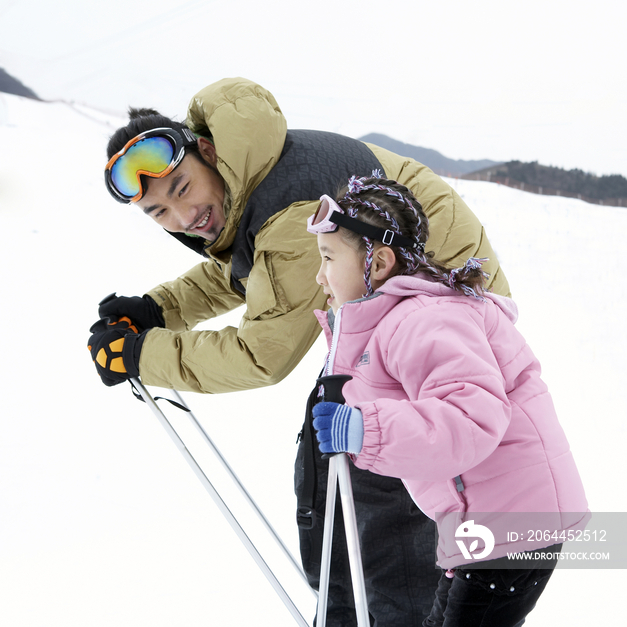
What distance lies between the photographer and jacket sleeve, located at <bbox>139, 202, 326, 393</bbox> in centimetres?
121

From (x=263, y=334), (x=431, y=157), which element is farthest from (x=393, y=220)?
(x=431, y=157)

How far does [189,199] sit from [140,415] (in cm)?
173

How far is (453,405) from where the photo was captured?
758mm

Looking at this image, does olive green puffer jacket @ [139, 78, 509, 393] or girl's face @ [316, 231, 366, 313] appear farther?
olive green puffer jacket @ [139, 78, 509, 393]

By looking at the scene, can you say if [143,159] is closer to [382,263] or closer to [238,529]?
[382,263]

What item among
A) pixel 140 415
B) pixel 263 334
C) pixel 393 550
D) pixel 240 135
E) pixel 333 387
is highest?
pixel 240 135

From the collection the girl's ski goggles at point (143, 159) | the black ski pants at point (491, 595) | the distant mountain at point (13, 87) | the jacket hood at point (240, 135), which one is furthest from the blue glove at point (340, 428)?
the distant mountain at point (13, 87)

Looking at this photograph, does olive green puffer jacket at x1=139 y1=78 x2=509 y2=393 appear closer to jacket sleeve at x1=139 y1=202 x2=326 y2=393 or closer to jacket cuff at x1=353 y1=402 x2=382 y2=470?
jacket sleeve at x1=139 y1=202 x2=326 y2=393

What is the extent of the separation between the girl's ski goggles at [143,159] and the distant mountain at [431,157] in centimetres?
377

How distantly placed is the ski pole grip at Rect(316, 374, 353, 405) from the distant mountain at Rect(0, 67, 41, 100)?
4.91 meters

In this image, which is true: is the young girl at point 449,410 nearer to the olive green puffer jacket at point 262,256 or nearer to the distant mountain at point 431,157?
the olive green puffer jacket at point 262,256

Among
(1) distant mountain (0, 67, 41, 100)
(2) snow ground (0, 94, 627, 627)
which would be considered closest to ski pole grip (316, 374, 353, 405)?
(2) snow ground (0, 94, 627, 627)

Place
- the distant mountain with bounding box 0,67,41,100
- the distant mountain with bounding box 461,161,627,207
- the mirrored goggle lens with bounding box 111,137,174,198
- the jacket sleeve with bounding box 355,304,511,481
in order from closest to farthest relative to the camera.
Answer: the jacket sleeve with bounding box 355,304,511,481, the mirrored goggle lens with bounding box 111,137,174,198, the distant mountain with bounding box 0,67,41,100, the distant mountain with bounding box 461,161,627,207

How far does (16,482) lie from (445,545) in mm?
2097
